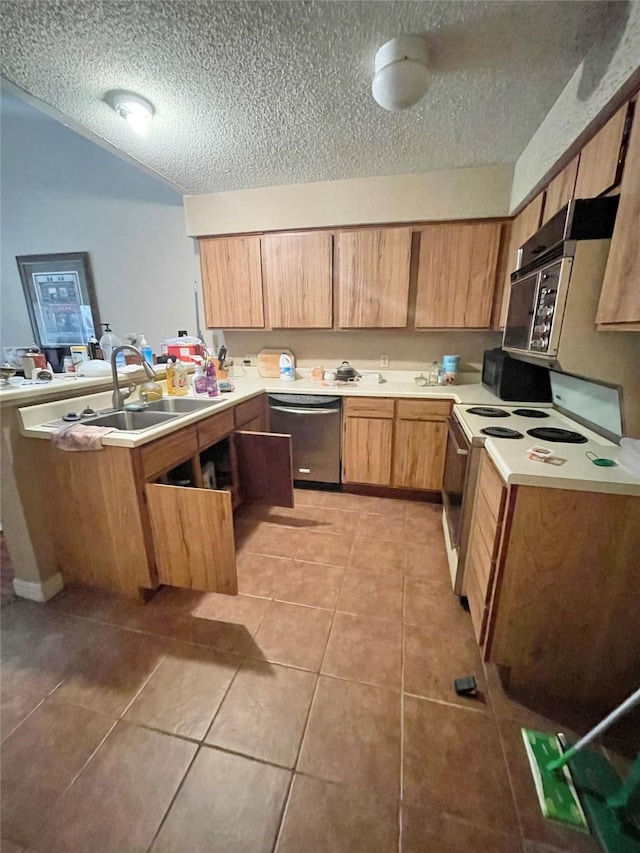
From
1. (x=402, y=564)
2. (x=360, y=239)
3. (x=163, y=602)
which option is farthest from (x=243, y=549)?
(x=360, y=239)

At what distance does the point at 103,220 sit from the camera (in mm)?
3465

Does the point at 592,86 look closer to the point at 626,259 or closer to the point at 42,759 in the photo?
the point at 626,259

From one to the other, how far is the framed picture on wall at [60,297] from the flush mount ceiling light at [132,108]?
2.39 metres

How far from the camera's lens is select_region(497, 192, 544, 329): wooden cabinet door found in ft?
6.23

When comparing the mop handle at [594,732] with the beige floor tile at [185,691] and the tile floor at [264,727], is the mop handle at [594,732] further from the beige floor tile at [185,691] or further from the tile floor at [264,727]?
the beige floor tile at [185,691]

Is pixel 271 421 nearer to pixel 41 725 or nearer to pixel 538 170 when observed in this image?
pixel 41 725

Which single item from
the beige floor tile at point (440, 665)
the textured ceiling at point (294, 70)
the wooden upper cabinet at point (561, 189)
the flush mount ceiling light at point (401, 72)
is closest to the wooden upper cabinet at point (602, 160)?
the wooden upper cabinet at point (561, 189)

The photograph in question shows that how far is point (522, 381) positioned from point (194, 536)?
6.71 ft

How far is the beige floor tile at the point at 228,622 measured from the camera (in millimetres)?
1441

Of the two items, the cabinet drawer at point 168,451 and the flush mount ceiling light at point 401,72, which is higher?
the flush mount ceiling light at point 401,72

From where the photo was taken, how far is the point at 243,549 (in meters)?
2.07

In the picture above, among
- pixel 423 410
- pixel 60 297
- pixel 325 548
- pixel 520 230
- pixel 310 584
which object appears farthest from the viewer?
pixel 60 297

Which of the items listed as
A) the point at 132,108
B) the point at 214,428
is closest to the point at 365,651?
the point at 214,428

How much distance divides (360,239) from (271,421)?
5.22ft
